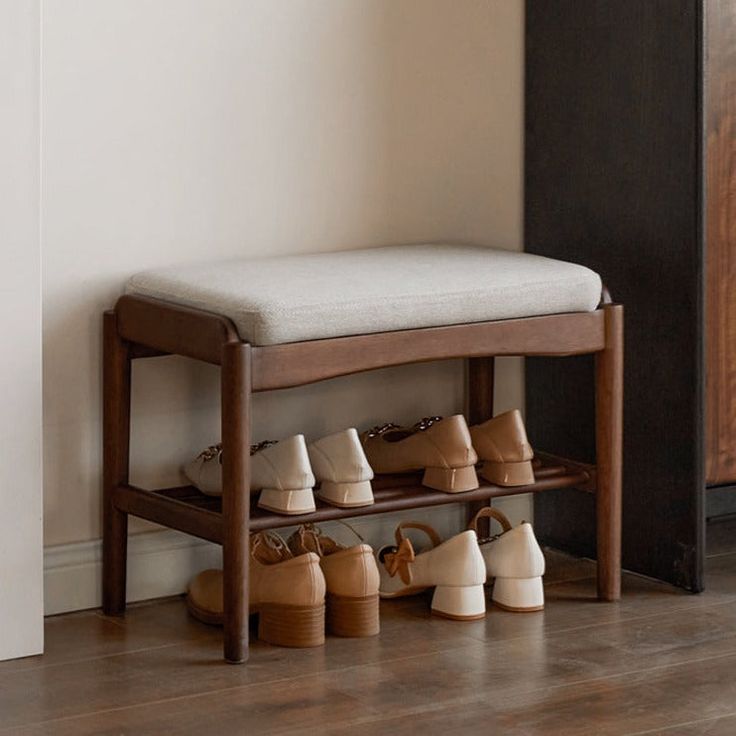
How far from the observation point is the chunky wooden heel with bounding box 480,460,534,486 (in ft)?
8.16

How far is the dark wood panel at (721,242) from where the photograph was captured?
2566 millimetres

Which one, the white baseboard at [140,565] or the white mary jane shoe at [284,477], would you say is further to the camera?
the white baseboard at [140,565]

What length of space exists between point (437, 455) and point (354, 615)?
0.28m

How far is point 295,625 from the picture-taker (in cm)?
230

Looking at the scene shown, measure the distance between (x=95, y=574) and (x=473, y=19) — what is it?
1.12 meters

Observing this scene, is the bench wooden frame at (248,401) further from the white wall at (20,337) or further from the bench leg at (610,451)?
the white wall at (20,337)

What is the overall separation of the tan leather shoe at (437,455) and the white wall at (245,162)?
0.18 m

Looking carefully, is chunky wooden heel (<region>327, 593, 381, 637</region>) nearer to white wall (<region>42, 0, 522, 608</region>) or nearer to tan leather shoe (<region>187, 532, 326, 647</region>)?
tan leather shoe (<region>187, 532, 326, 647</region>)

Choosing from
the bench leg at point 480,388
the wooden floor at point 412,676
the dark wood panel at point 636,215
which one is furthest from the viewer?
the bench leg at point 480,388

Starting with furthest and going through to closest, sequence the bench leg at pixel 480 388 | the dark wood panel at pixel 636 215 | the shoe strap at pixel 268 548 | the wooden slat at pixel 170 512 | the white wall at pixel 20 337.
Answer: the bench leg at pixel 480 388 < the dark wood panel at pixel 636 215 < the shoe strap at pixel 268 548 < the wooden slat at pixel 170 512 < the white wall at pixel 20 337

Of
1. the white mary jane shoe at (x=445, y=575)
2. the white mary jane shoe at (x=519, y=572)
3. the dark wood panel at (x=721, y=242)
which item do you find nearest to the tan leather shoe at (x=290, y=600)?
the white mary jane shoe at (x=445, y=575)

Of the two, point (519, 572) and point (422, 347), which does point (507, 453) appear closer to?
point (519, 572)

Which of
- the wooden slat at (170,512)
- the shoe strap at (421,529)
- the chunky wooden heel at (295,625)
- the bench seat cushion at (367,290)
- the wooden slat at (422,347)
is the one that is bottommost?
the chunky wooden heel at (295,625)

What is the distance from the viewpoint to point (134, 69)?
7.98ft
